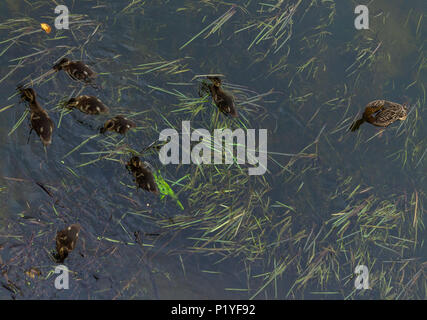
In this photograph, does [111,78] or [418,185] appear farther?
[418,185]

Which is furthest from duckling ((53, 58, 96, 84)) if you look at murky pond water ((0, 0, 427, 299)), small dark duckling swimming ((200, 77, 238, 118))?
small dark duckling swimming ((200, 77, 238, 118))

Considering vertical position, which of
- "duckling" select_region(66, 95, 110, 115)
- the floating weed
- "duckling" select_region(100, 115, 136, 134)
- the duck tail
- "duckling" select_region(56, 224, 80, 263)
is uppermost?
"duckling" select_region(66, 95, 110, 115)

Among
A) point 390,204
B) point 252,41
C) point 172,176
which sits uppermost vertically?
point 252,41

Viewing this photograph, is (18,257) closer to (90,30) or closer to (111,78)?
(111,78)

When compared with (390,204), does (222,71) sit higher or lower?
higher

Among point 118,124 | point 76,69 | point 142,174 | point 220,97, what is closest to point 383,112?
point 220,97

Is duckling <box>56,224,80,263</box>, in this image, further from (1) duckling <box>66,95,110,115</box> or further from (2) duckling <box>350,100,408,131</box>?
(2) duckling <box>350,100,408,131</box>
